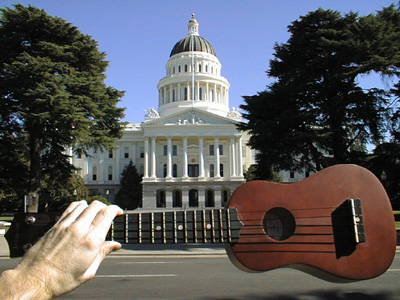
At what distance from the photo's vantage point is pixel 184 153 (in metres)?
59.7

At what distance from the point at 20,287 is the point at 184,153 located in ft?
191

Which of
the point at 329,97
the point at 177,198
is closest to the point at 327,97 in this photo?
the point at 329,97

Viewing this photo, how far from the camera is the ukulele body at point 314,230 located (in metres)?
2.50

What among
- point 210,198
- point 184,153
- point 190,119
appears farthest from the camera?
point 210,198

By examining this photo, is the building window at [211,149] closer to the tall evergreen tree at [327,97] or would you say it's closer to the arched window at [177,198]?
the arched window at [177,198]

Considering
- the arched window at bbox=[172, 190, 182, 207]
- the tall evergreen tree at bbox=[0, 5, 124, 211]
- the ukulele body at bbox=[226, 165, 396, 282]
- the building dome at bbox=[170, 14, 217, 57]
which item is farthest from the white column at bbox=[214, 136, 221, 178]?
the ukulele body at bbox=[226, 165, 396, 282]

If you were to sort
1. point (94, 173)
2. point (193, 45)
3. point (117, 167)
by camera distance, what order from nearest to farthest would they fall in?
1. point (117, 167)
2. point (94, 173)
3. point (193, 45)

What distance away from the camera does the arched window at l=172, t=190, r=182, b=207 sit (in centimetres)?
6053

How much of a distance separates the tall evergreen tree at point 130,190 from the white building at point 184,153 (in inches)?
115

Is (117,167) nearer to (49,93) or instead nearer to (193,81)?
(193,81)

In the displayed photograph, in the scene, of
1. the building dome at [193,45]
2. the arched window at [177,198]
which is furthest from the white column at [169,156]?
the building dome at [193,45]

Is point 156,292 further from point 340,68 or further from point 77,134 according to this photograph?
point 340,68

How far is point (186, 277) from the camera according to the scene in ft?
26.3

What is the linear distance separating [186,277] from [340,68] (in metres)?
15.0
